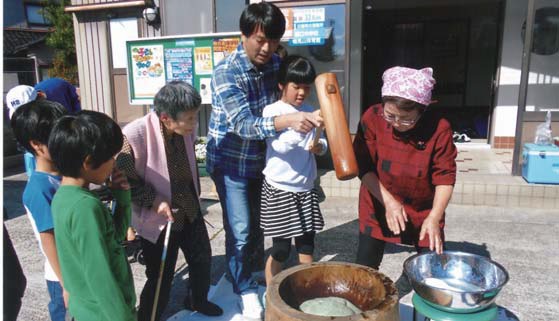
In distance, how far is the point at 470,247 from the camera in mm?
3939

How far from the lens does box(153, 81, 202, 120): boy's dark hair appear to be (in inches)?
85.0

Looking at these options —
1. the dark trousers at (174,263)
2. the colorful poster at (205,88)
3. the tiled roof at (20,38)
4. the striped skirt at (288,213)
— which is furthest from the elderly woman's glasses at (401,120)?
the tiled roof at (20,38)

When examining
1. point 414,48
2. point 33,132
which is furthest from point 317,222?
point 414,48

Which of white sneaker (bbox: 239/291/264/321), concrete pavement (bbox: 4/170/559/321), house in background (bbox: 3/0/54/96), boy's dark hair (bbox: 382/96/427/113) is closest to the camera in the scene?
boy's dark hair (bbox: 382/96/427/113)

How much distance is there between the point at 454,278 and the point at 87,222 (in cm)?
174

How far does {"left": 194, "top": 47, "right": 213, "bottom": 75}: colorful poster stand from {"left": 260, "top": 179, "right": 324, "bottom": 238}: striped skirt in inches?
149

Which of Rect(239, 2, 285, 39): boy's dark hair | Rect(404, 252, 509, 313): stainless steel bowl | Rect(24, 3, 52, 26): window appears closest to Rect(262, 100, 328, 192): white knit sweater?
Rect(239, 2, 285, 39): boy's dark hair

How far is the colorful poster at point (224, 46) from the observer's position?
5816mm

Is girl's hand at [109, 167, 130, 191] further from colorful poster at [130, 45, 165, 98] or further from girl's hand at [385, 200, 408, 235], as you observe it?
colorful poster at [130, 45, 165, 98]

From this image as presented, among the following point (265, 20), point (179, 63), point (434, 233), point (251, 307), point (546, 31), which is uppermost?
point (546, 31)

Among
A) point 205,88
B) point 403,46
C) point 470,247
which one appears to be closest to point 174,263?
point 470,247

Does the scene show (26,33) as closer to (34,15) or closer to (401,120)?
(34,15)

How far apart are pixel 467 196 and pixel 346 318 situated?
414cm

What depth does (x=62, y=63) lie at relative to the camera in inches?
620
